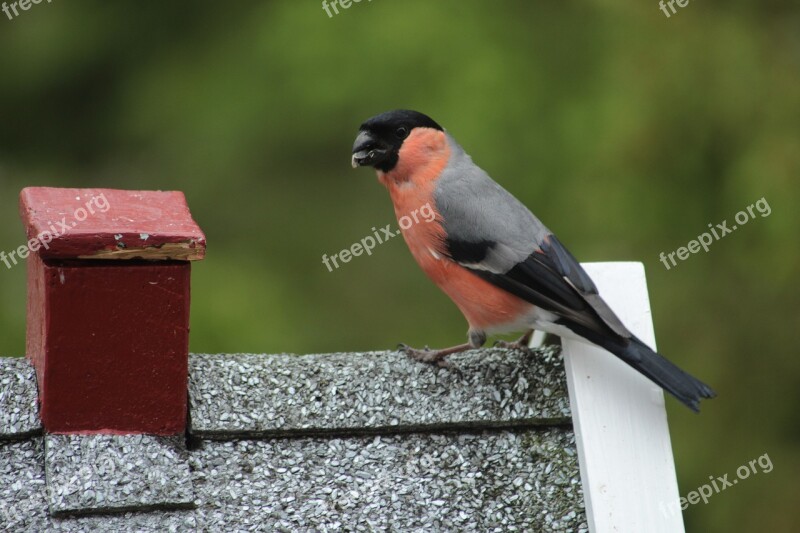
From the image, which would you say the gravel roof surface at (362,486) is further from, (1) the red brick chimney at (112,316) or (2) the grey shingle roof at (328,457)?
(1) the red brick chimney at (112,316)

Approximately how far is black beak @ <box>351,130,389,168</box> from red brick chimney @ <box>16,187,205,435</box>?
1.23m

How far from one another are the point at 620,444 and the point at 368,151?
4.85 ft

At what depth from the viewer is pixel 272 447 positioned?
8.54 feet

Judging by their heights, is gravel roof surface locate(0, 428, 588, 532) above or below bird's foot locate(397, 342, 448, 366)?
below

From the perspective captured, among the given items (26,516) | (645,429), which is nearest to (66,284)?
(26,516)

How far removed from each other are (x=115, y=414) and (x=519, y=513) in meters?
0.92

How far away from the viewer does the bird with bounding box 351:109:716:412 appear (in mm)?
2975

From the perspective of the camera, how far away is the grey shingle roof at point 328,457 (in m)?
2.42

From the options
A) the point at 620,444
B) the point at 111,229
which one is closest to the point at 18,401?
the point at 111,229

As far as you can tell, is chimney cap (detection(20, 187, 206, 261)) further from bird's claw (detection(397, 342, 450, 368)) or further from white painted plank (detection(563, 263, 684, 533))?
white painted plank (detection(563, 263, 684, 533))

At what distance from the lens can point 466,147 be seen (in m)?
4.66

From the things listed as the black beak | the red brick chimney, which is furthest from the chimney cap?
the black beak

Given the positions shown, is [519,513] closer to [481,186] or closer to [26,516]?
[26,516]

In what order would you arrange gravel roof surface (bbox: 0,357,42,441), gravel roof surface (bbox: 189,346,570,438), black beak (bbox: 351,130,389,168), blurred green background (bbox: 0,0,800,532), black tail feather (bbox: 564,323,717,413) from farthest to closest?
blurred green background (bbox: 0,0,800,532) → black beak (bbox: 351,130,389,168) → black tail feather (bbox: 564,323,717,413) → gravel roof surface (bbox: 189,346,570,438) → gravel roof surface (bbox: 0,357,42,441)
